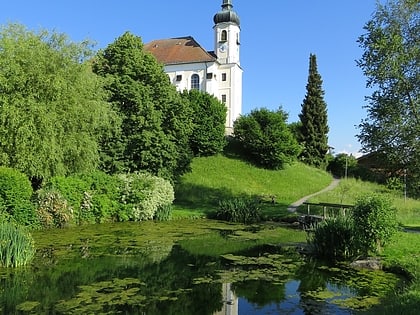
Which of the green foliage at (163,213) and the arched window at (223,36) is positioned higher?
the arched window at (223,36)

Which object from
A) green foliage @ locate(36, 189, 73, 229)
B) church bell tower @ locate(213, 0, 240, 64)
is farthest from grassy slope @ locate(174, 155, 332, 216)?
church bell tower @ locate(213, 0, 240, 64)

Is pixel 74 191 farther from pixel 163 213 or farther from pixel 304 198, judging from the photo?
pixel 304 198

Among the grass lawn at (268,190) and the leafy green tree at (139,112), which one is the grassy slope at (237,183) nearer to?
the grass lawn at (268,190)

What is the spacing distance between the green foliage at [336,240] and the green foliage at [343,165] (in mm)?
38558

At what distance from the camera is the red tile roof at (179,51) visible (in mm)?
57812

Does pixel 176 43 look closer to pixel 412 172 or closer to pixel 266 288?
pixel 412 172

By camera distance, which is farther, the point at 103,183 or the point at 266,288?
Answer: the point at 103,183

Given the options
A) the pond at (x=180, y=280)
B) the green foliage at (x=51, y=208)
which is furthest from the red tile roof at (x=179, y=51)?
the pond at (x=180, y=280)

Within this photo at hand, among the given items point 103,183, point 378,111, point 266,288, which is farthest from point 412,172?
point 103,183

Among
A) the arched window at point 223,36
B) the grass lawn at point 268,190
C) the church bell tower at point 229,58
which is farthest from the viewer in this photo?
the arched window at point 223,36

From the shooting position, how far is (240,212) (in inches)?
1006

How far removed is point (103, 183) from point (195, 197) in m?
12.9

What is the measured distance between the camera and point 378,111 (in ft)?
67.8

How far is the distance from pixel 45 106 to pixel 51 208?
5.19m
